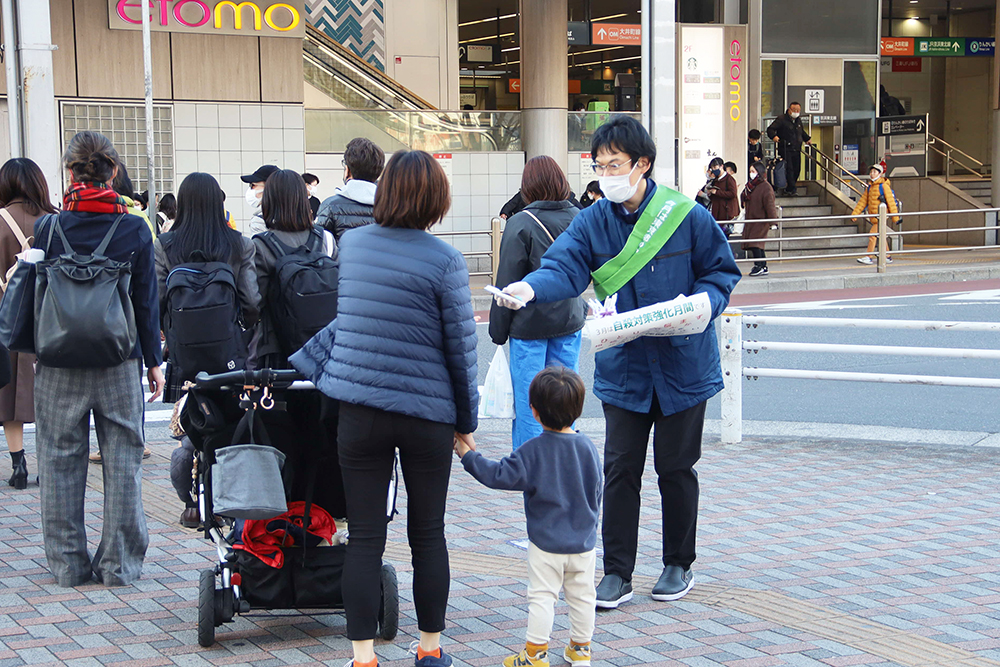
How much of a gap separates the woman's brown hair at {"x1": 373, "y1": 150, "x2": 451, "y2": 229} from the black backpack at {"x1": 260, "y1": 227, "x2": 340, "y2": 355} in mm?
1099

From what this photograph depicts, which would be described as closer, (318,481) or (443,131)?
(318,481)

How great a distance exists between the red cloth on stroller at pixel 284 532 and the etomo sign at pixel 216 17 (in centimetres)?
1601

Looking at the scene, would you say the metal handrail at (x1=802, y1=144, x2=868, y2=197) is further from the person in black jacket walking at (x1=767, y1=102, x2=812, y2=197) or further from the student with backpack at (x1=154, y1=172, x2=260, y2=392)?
the student with backpack at (x1=154, y1=172, x2=260, y2=392)

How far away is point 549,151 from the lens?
22.6 meters

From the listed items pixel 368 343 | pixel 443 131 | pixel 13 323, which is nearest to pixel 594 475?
pixel 368 343

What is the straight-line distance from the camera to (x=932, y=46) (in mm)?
34562

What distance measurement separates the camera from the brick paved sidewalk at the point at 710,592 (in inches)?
173

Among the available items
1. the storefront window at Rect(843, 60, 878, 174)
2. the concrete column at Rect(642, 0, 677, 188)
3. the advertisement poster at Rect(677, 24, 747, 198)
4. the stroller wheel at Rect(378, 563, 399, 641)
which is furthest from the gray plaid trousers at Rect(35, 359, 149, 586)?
the storefront window at Rect(843, 60, 878, 174)

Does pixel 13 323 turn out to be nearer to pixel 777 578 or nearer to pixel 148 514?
pixel 148 514

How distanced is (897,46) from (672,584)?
107ft

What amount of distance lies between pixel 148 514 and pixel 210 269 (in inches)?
82.9

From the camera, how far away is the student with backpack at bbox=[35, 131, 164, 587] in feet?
16.0

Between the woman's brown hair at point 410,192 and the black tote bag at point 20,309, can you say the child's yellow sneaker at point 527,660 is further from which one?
the black tote bag at point 20,309

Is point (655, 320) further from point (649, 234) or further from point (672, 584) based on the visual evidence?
point (672, 584)
